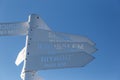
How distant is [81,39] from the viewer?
16.1 meters

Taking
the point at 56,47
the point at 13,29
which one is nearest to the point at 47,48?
the point at 56,47

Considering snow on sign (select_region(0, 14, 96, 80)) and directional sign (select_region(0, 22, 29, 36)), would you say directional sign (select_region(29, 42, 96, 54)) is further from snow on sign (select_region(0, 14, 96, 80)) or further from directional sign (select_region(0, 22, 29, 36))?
directional sign (select_region(0, 22, 29, 36))

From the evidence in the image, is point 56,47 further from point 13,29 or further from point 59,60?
point 13,29

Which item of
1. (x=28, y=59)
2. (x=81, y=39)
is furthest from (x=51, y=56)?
(x=81, y=39)

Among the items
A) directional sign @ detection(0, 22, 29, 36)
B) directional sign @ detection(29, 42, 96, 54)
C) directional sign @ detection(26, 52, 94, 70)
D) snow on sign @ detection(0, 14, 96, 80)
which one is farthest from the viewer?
directional sign @ detection(0, 22, 29, 36)

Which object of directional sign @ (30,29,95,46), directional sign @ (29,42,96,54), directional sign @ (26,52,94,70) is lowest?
directional sign @ (26,52,94,70)

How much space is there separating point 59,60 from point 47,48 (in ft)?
3.11

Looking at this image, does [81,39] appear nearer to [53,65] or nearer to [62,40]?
[62,40]

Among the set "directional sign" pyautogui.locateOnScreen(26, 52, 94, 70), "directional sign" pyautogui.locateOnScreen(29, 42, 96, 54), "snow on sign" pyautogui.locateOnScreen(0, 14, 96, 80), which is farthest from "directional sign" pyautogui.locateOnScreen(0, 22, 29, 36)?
"directional sign" pyautogui.locateOnScreen(26, 52, 94, 70)

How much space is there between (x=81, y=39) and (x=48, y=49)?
8.34ft

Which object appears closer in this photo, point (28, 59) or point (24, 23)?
point (28, 59)

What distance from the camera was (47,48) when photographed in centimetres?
1452

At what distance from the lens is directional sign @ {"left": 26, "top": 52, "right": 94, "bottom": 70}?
14002 millimetres

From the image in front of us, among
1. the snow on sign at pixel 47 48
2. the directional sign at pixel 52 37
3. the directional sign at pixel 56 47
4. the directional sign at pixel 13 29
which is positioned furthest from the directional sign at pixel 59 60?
the directional sign at pixel 13 29
